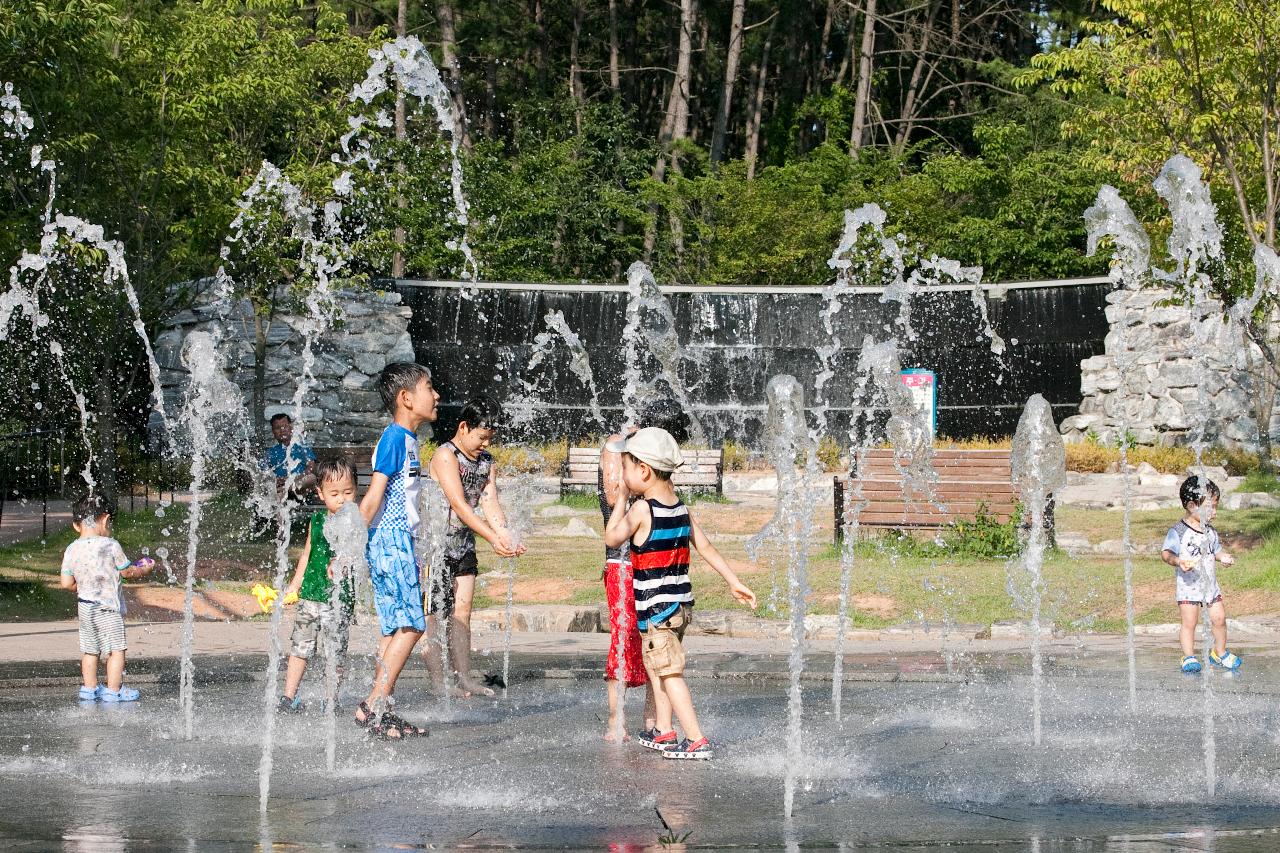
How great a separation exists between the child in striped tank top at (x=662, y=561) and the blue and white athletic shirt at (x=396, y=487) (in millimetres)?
1102

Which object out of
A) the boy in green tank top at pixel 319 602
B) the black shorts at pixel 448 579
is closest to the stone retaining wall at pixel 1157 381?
the black shorts at pixel 448 579

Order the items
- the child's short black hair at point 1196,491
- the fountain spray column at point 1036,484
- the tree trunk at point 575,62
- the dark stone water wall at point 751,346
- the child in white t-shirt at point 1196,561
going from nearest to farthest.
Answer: the fountain spray column at point 1036,484, the child's short black hair at point 1196,491, the child in white t-shirt at point 1196,561, the dark stone water wall at point 751,346, the tree trunk at point 575,62

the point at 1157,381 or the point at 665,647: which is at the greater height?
the point at 1157,381

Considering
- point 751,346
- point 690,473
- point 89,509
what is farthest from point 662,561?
point 751,346

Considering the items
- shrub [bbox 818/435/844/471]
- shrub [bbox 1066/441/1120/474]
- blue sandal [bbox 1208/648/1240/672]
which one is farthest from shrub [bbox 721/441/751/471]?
blue sandal [bbox 1208/648/1240/672]

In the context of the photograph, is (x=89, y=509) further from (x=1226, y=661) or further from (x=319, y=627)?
(x=1226, y=661)

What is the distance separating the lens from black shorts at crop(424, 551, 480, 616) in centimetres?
896

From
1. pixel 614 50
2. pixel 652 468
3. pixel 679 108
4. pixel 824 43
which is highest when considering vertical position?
pixel 824 43

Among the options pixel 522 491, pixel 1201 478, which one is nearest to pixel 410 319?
pixel 522 491

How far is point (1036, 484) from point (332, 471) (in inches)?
257

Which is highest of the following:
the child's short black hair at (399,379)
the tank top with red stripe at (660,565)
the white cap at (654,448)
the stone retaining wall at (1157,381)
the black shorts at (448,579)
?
the stone retaining wall at (1157,381)

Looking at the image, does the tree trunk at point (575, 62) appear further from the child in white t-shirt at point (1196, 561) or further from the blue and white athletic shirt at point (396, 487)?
the blue and white athletic shirt at point (396, 487)

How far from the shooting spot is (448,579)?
9.01 meters

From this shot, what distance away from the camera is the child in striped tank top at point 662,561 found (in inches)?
277
